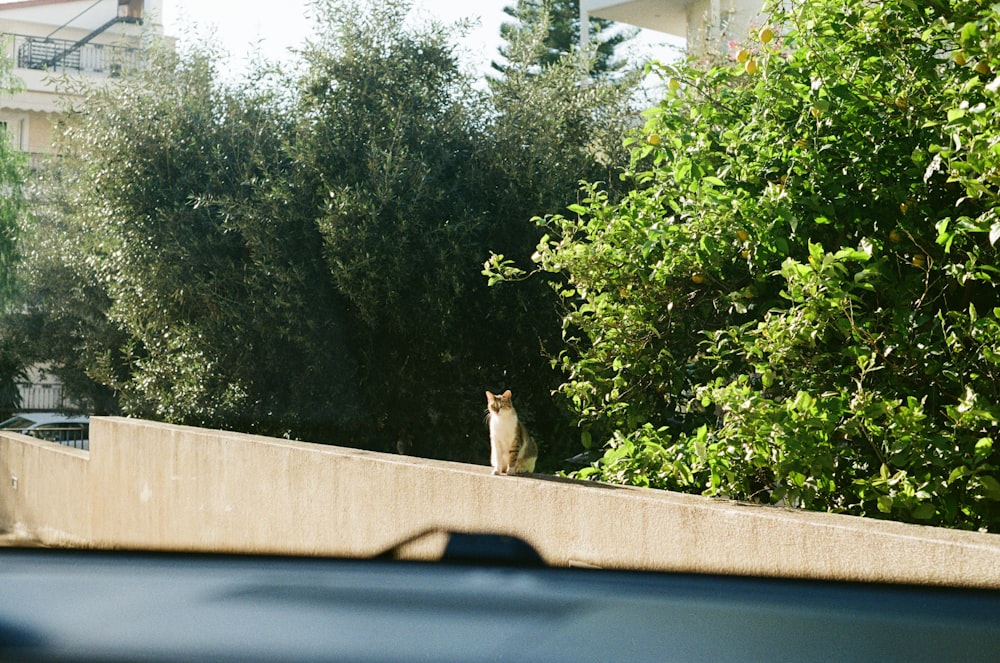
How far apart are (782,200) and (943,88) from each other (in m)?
0.78

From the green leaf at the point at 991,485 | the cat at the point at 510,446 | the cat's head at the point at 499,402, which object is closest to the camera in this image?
the green leaf at the point at 991,485

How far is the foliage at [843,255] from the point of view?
3.85m

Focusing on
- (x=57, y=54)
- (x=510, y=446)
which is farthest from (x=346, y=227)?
(x=57, y=54)

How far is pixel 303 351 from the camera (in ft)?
35.0

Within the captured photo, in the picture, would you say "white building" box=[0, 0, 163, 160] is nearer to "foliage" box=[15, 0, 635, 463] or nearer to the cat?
"foliage" box=[15, 0, 635, 463]

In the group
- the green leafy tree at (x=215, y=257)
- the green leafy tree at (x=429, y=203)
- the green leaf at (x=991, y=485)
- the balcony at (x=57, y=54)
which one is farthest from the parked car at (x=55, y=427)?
the green leaf at (x=991, y=485)

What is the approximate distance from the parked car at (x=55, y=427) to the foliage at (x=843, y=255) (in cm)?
1118

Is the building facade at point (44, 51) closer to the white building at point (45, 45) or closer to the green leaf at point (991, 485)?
the white building at point (45, 45)

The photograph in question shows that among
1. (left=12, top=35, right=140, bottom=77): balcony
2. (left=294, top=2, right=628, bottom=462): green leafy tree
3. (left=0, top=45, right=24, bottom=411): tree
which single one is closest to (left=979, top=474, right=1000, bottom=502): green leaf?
(left=294, top=2, right=628, bottom=462): green leafy tree

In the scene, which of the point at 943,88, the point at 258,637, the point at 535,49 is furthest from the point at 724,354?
the point at 535,49

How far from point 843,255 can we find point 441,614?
3022 millimetres

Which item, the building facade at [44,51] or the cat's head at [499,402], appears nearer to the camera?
the cat's head at [499,402]

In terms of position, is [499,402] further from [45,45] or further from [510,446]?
[45,45]

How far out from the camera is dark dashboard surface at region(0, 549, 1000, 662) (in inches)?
42.0
